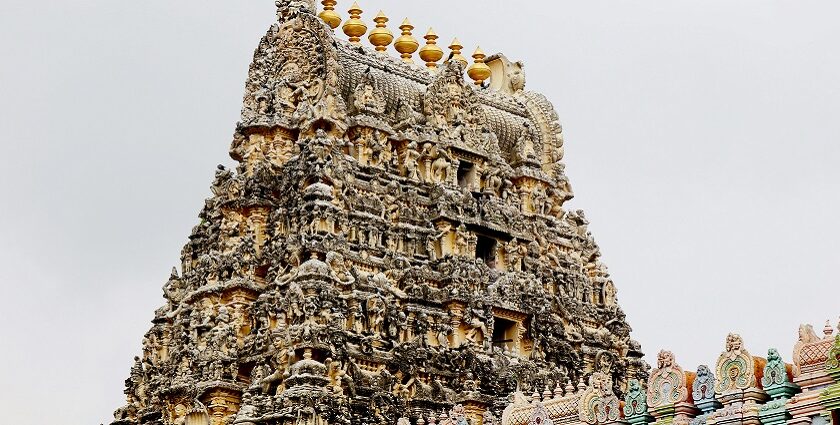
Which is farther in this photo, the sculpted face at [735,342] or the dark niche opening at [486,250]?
the dark niche opening at [486,250]

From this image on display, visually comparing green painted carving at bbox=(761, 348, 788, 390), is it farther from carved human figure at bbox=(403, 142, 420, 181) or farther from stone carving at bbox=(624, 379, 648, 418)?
carved human figure at bbox=(403, 142, 420, 181)

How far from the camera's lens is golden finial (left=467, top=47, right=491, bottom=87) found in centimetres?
6219

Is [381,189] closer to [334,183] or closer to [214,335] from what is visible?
[334,183]

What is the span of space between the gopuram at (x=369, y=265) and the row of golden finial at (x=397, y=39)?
8 cm

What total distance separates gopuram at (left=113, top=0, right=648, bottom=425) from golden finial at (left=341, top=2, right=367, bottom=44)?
0.24ft

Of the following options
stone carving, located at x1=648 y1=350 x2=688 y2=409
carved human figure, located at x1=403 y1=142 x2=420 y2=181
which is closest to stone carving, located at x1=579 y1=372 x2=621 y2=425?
stone carving, located at x1=648 y1=350 x2=688 y2=409

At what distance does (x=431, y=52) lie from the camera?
199ft

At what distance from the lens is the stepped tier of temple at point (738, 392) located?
109 feet

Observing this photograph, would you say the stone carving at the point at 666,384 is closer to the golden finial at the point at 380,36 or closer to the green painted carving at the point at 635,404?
the green painted carving at the point at 635,404

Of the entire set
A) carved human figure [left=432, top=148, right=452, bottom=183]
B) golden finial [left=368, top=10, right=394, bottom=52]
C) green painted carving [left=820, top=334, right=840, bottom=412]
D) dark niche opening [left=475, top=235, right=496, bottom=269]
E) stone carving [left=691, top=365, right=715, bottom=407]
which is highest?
golden finial [left=368, top=10, right=394, bottom=52]

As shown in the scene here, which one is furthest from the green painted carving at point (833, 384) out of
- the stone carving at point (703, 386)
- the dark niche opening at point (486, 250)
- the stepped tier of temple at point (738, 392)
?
the dark niche opening at point (486, 250)

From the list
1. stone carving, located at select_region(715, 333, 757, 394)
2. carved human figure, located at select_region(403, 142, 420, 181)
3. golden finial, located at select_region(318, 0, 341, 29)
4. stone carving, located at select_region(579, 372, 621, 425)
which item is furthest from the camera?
golden finial, located at select_region(318, 0, 341, 29)

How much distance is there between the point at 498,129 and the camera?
197 feet

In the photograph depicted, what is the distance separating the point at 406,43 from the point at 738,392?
27.9 meters
